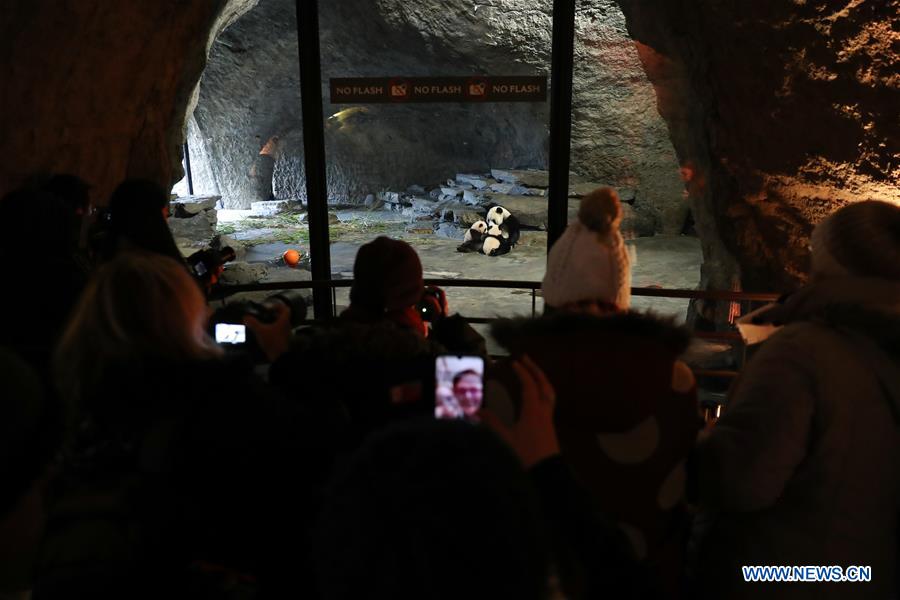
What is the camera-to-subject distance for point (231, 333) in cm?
223

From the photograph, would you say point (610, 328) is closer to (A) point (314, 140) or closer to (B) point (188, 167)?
(A) point (314, 140)

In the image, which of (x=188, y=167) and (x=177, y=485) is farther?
(x=188, y=167)

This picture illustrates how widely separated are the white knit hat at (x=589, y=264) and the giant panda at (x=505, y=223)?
8.39 metres

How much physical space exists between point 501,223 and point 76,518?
992 cm

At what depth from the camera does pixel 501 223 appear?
1089 centimetres

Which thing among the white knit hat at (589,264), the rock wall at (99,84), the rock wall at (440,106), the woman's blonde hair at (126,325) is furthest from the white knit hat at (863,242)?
the rock wall at (440,106)

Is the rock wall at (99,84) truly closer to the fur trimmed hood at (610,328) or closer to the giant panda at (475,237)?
the fur trimmed hood at (610,328)

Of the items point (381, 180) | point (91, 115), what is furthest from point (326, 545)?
point (381, 180)

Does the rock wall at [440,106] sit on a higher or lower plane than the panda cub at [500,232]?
higher

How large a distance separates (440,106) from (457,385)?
500 inches

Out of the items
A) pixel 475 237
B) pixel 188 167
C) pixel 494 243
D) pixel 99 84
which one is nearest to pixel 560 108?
pixel 99 84

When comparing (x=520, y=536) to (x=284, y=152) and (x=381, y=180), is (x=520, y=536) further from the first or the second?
(x=284, y=152)

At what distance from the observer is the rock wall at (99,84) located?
4.21 m

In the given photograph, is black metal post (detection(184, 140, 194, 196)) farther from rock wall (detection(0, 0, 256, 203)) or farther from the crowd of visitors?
the crowd of visitors
